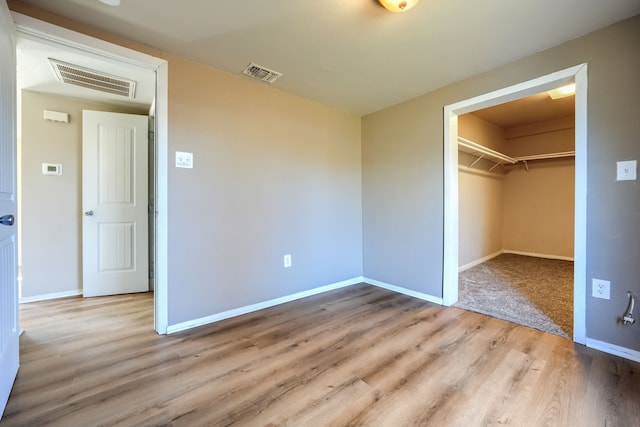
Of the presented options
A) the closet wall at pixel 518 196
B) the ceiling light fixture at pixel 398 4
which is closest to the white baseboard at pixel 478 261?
the closet wall at pixel 518 196

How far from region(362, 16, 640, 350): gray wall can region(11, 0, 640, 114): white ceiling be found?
152mm

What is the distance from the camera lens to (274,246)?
269 centimetres

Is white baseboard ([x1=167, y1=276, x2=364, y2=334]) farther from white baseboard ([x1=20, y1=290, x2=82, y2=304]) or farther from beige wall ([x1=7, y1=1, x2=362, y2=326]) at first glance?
white baseboard ([x1=20, y1=290, x2=82, y2=304])

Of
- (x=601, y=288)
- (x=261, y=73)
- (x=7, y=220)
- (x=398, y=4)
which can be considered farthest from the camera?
(x=261, y=73)

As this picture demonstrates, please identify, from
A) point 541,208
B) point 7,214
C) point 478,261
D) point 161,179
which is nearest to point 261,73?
point 161,179

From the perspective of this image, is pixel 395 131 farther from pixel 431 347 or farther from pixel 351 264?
pixel 431 347

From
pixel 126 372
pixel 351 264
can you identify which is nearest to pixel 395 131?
pixel 351 264

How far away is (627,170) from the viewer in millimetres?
1719

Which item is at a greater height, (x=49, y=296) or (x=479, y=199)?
(x=479, y=199)

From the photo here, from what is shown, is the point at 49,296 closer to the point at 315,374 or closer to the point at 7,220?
the point at 7,220

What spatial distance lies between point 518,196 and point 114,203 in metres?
6.53

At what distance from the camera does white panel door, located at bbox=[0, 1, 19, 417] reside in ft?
4.18

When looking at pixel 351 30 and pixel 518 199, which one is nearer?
pixel 351 30

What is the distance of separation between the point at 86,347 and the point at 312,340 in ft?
5.25
